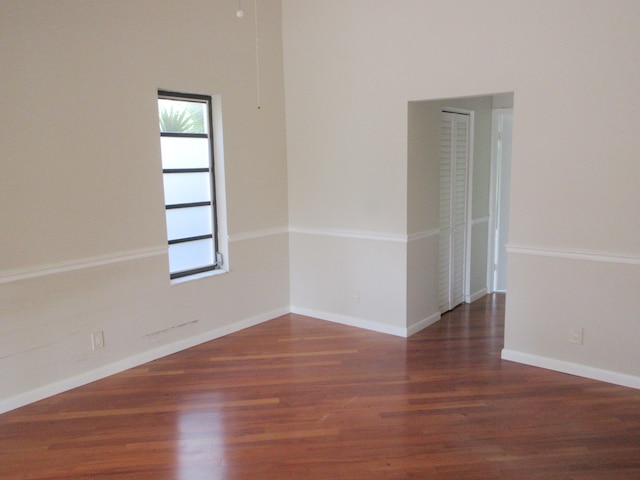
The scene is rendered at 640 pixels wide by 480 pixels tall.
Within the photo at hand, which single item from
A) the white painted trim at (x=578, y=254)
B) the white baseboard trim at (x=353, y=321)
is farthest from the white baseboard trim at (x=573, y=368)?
the white baseboard trim at (x=353, y=321)

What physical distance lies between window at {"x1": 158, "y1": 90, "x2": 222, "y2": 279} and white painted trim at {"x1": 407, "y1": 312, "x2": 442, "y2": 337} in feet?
5.88

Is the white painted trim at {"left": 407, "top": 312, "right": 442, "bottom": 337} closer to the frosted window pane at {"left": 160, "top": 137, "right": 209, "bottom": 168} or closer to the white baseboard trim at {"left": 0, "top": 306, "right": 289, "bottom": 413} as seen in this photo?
the white baseboard trim at {"left": 0, "top": 306, "right": 289, "bottom": 413}

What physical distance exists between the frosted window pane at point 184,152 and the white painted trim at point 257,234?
67cm

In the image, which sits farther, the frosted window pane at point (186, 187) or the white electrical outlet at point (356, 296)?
the white electrical outlet at point (356, 296)

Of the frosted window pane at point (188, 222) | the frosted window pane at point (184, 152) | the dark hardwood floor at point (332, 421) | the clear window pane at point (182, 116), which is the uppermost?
the clear window pane at point (182, 116)

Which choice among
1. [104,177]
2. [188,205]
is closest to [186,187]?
[188,205]

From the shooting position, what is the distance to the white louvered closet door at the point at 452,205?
4898mm

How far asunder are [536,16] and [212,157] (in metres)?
2.71

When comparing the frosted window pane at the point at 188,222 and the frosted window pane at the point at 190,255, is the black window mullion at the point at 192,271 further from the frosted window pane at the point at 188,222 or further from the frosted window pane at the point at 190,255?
the frosted window pane at the point at 188,222

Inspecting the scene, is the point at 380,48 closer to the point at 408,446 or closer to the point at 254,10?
the point at 254,10

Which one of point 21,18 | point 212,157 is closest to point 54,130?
point 21,18

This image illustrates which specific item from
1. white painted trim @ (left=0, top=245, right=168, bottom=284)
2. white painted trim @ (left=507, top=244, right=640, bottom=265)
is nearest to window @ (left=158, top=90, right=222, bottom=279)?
white painted trim @ (left=0, top=245, right=168, bottom=284)

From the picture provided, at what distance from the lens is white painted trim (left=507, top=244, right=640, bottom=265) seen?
3.35m

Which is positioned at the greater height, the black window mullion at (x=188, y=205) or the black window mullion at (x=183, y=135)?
the black window mullion at (x=183, y=135)
